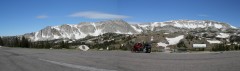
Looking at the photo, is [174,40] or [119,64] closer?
[119,64]

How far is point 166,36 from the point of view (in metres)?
155

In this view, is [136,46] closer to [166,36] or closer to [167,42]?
[167,42]

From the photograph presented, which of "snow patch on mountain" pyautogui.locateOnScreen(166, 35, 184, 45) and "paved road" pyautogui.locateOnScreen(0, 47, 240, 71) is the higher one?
"snow patch on mountain" pyautogui.locateOnScreen(166, 35, 184, 45)

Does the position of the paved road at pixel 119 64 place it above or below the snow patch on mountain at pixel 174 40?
below

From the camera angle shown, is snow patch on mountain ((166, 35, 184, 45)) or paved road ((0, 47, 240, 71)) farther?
snow patch on mountain ((166, 35, 184, 45))

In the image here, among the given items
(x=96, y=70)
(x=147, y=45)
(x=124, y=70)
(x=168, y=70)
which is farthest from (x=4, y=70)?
(x=147, y=45)

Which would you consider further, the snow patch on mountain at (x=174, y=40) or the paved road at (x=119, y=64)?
the snow patch on mountain at (x=174, y=40)

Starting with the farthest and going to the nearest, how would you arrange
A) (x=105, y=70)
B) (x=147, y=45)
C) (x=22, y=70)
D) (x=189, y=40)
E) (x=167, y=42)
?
(x=167, y=42)
(x=189, y=40)
(x=147, y=45)
(x=22, y=70)
(x=105, y=70)

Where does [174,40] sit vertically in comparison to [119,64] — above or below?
above

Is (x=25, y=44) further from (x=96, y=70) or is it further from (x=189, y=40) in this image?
(x=96, y=70)

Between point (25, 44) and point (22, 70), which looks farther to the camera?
point (25, 44)

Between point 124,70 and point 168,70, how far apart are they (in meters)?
1.83

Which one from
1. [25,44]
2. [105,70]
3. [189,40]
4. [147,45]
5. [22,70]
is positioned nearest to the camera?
[105,70]

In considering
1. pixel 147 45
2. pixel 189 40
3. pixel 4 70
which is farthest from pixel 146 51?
pixel 189 40
